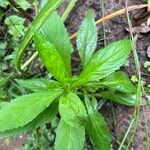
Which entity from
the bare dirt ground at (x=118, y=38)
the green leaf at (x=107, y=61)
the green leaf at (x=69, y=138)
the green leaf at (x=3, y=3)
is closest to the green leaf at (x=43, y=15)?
the green leaf at (x=107, y=61)

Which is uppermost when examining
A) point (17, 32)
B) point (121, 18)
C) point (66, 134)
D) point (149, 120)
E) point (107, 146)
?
point (17, 32)

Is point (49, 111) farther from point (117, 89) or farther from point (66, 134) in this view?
point (117, 89)

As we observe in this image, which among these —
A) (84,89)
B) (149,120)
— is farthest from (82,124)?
(149,120)

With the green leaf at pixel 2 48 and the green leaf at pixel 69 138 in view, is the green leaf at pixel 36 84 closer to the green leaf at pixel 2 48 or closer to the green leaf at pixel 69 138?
the green leaf at pixel 69 138

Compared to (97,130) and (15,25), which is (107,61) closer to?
(97,130)

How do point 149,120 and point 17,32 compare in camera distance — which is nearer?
point 149,120

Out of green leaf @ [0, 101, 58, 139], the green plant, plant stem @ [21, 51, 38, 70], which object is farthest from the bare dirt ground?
green leaf @ [0, 101, 58, 139]

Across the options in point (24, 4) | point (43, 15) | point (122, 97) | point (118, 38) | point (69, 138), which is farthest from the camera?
point (24, 4)

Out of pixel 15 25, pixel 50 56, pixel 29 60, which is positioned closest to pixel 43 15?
pixel 50 56
